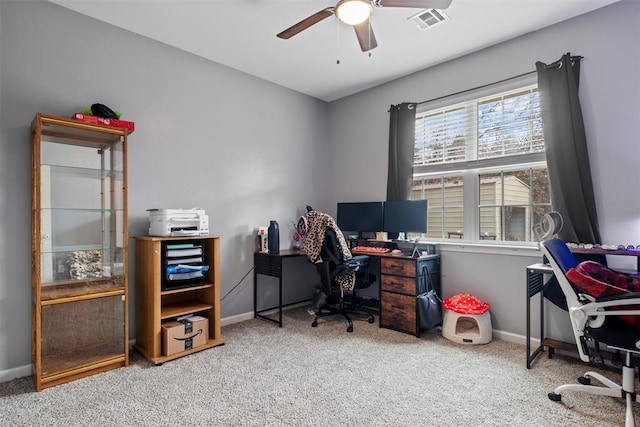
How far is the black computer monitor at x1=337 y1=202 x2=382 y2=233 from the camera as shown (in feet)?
12.9

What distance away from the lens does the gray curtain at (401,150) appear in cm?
377

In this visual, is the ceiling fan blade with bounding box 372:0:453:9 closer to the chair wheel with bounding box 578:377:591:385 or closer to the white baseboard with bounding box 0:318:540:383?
the chair wheel with bounding box 578:377:591:385

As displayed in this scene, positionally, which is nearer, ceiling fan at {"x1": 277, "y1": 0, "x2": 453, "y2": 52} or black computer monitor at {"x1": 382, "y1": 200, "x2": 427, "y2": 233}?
ceiling fan at {"x1": 277, "y1": 0, "x2": 453, "y2": 52}

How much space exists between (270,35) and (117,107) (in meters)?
1.50

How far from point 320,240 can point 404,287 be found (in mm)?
949

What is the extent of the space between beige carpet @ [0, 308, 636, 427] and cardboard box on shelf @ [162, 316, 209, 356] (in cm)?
12

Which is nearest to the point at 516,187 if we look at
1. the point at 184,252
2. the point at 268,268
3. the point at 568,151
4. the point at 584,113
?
the point at 568,151

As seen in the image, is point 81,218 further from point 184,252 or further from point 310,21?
point 310,21

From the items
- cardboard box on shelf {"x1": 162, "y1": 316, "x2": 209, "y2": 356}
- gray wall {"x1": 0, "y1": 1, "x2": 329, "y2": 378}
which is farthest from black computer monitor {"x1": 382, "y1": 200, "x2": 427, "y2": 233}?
cardboard box on shelf {"x1": 162, "y1": 316, "x2": 209, "y2": 356}

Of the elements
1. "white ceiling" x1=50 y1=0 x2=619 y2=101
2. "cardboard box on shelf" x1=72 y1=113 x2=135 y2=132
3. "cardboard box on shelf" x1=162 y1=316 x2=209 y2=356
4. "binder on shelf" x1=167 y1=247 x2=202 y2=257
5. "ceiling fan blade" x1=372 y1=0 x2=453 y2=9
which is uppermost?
"white ceiling" x1=50 y1=0 x2=619 y2=101

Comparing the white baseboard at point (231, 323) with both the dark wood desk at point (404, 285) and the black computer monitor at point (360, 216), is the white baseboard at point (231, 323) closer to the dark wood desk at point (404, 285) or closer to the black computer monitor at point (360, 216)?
the dark wood desk at point (404, 285)

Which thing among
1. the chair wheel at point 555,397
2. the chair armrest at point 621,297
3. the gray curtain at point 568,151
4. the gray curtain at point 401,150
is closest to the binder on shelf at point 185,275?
the gray curtain at point 401,150

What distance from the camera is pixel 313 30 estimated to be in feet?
9.56

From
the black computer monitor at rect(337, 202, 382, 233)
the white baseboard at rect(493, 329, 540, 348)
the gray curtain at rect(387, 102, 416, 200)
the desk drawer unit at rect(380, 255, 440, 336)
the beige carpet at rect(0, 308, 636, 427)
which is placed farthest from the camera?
the black computer monitor at rect(337, 202, 382, 233)
